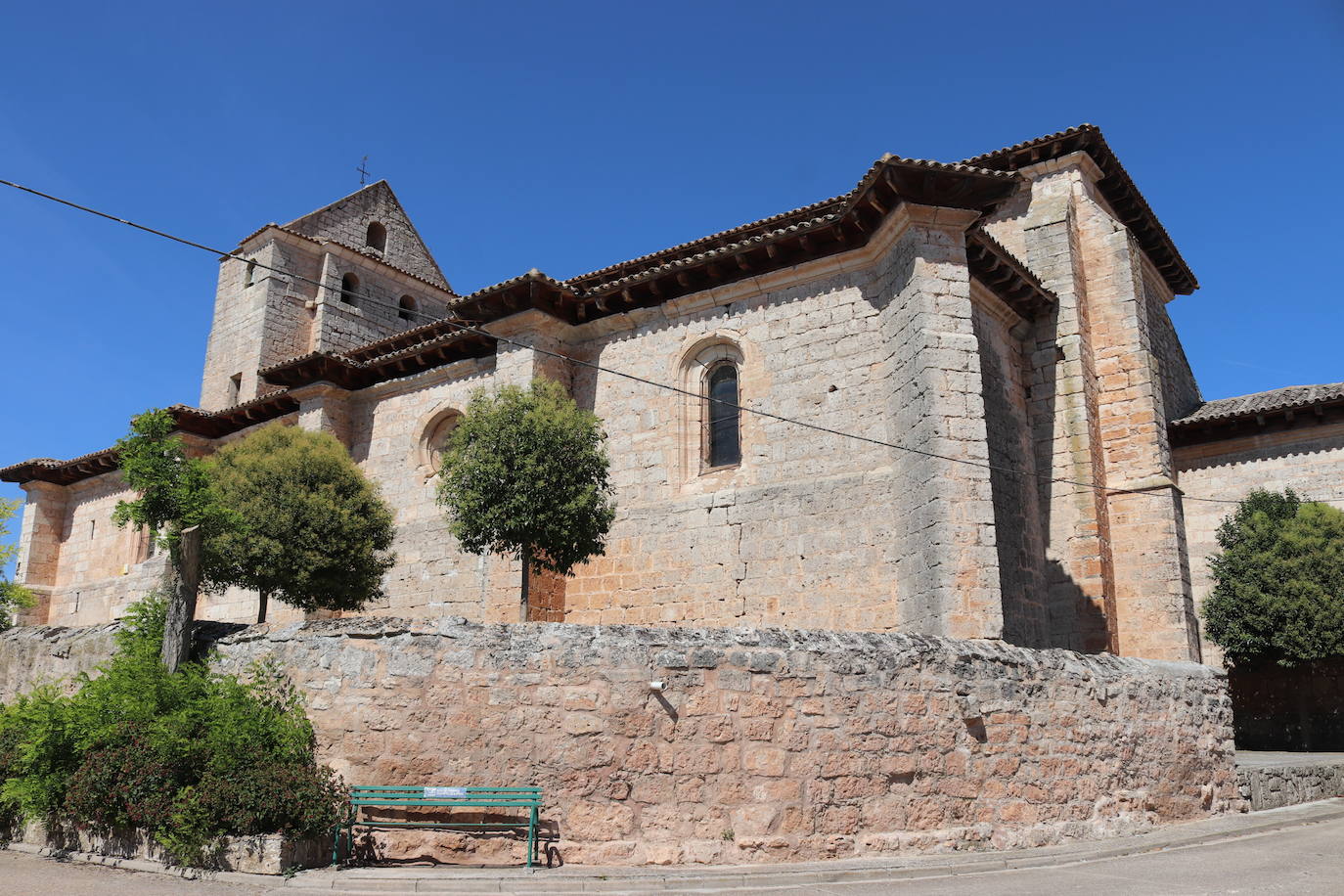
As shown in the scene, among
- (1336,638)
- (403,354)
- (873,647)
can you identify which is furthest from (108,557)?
(1336,638)

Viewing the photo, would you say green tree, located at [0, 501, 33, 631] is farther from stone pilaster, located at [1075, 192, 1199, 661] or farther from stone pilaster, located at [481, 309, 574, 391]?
stone pilaster, located at [1075, 192, 1199, 661]

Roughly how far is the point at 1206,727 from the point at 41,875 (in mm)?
11745

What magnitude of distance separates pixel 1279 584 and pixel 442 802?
54.7ft

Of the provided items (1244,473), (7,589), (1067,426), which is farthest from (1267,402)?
(7,589)

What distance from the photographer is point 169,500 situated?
10.0 metres

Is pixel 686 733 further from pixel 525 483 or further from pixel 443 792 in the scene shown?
pixel 525 483

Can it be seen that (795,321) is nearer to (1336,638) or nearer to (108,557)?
(1336,638)

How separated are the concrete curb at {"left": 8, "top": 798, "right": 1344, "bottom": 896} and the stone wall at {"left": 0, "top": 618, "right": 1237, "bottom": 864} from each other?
0.73 feet

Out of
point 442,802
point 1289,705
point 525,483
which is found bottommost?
point 442,802

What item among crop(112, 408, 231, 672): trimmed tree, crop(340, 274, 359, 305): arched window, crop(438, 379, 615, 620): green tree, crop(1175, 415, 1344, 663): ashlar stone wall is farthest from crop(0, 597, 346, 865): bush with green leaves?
crop(340, 274, 359, 305): arched window

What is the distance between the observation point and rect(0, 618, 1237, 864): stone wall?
781 centimetres

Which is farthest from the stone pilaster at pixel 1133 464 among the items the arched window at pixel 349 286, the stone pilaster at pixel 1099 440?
the arched window at pixel 349 286

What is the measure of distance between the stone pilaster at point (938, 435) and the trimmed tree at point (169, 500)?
335 inches

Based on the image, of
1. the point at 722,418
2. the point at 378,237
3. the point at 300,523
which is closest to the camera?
the point at 300,523
